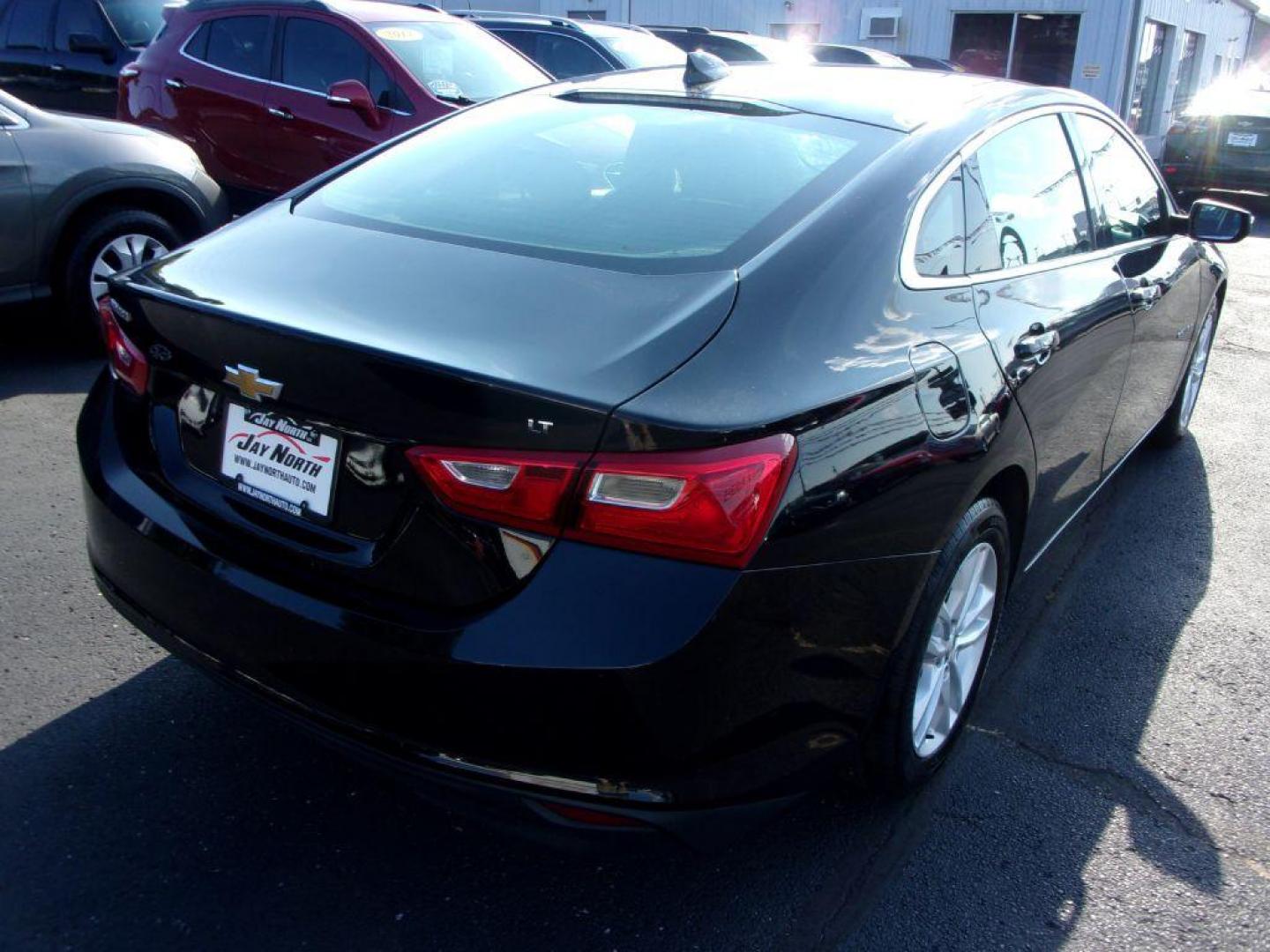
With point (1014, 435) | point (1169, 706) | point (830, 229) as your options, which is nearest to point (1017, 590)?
point (1169, 706)

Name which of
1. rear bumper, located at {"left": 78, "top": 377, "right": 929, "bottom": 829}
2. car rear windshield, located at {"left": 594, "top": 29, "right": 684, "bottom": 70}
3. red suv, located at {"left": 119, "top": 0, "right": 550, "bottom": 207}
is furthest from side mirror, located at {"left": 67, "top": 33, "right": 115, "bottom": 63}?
rear bumper, located at {"left": 78, "top": 377, "right": 929, "bottom": 829}

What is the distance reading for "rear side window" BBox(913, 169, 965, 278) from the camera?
2470 millimetres

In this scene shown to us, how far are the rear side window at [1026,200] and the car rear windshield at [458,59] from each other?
447 cm

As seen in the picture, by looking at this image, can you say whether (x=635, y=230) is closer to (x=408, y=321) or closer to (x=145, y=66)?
(x=408, y=321)

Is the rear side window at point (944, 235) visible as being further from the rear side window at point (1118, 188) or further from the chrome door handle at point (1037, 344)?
the rear side window at point (1118, 188)

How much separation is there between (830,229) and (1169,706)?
70.0 inches

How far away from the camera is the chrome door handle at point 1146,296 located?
348 cm

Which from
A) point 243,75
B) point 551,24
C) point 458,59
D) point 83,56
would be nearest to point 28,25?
point 83,56

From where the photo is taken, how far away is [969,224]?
2.72 metres

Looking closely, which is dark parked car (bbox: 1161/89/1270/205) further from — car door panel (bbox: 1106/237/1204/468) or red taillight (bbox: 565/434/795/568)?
red taillight (bbox: 565/434/795/568)

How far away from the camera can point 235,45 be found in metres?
7.82

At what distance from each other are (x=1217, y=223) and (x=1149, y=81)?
2279 cm

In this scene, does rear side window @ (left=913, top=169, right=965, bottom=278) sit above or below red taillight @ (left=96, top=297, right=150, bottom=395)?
above

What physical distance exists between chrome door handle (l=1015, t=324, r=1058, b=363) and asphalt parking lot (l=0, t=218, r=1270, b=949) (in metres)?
1.00
